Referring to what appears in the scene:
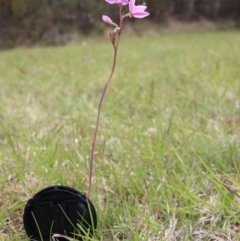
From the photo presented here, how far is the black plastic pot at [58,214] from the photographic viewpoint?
0.81 m

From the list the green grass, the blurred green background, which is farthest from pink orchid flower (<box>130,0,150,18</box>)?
the blurred green background

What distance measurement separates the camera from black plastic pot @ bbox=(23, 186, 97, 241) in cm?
81

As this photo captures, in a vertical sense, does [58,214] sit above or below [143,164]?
above

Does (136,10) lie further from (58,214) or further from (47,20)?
(47,20)

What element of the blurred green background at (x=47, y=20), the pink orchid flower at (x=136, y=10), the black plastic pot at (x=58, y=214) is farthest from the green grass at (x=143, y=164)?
the blurred green background at (x=47, y=20)

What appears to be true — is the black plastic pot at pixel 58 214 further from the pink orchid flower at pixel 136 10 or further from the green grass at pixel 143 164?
the pink orchid flower at pixel 136 10

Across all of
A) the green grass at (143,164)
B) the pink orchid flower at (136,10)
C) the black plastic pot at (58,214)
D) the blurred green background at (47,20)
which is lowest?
the blurred green background at (47,20)

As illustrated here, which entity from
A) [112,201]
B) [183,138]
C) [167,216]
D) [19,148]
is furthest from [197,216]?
[19,148]

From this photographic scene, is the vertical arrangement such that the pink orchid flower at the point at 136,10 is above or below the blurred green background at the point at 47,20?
above

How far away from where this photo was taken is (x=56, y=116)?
2096 millimetres

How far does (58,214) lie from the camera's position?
83cm

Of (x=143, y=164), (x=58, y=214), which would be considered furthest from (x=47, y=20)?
(x=58, y=214)

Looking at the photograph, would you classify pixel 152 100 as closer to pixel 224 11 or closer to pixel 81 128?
pixel 81 128

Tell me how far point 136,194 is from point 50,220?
26 centimetres
